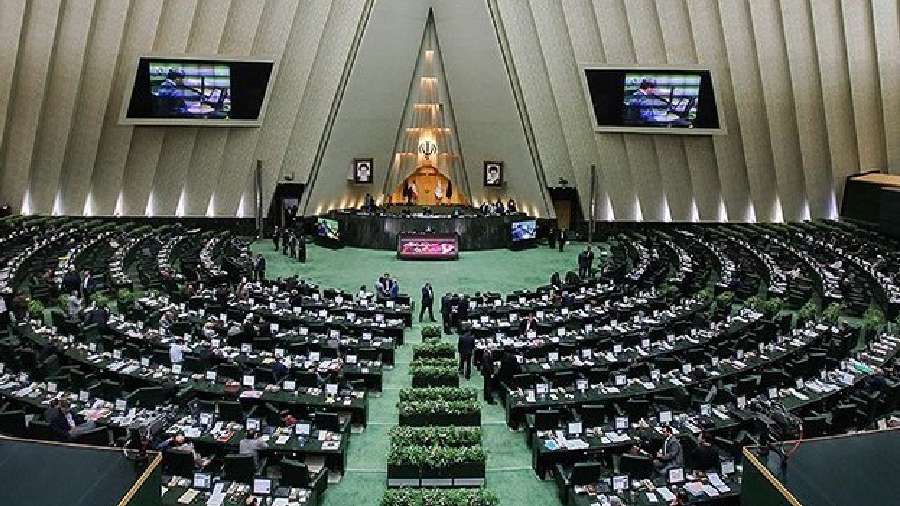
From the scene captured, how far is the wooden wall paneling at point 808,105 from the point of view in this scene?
3152cm

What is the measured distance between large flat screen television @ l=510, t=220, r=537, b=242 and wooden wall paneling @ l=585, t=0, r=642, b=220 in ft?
15.7

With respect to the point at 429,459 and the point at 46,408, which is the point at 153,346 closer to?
the point at 46,408

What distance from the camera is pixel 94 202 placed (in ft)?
123

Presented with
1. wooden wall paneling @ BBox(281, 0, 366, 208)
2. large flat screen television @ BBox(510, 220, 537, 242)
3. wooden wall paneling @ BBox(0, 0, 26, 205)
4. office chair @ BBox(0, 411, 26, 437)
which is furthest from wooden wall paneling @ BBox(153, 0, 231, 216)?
office chair @ BBox(0, 411, 26, 437)

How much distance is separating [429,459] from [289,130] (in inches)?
1106

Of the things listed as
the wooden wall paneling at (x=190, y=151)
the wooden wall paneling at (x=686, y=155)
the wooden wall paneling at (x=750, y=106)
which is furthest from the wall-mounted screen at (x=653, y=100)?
the wooden wall paneling at (x=190, y=151)

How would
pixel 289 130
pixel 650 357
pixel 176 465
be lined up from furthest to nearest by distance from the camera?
pixel 289 130, pixel 650 357, pixel 176 465

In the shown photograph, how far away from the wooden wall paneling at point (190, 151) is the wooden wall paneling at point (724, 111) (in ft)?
70.5

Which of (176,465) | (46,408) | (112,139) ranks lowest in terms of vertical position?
(176,465)

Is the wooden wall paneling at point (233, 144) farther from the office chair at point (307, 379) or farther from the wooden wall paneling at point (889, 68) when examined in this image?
the wooden wall paneling at point (889, 68)

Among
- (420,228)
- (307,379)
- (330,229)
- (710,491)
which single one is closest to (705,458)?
(710,491)

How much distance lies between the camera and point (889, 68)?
31703 mm

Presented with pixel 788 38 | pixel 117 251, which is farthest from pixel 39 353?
pixel 788 38

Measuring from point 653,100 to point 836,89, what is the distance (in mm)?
8082
